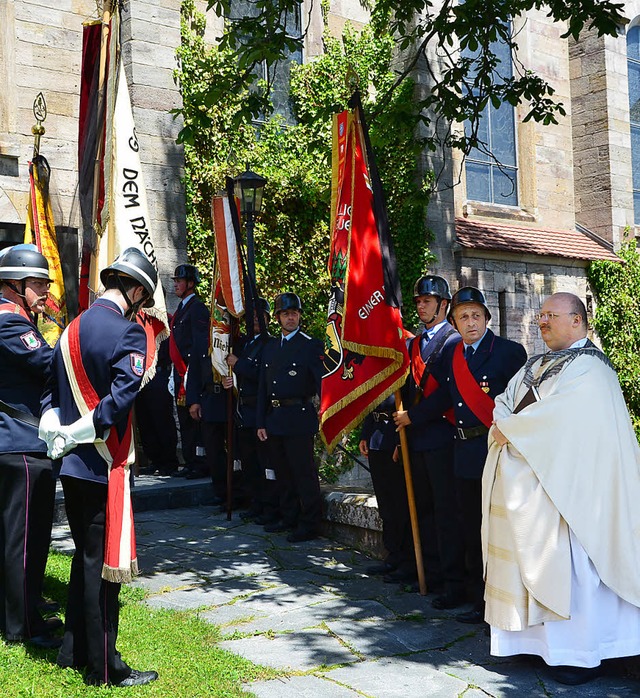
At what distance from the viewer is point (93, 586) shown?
13.2ft

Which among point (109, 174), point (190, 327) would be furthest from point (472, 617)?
point (190, 327)

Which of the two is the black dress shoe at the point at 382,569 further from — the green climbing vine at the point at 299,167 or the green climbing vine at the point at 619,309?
the green climbing vine at the point at 619,309

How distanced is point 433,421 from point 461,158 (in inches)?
410

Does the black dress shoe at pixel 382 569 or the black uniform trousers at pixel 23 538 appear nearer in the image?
the black uniform trousers at pixel 23 538

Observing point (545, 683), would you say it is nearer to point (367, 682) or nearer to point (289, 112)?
point (367, 682)

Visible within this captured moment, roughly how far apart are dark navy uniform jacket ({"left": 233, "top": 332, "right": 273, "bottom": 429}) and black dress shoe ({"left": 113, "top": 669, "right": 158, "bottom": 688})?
4.06 m

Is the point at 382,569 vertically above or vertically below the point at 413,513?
below

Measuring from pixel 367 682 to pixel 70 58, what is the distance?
9298mm

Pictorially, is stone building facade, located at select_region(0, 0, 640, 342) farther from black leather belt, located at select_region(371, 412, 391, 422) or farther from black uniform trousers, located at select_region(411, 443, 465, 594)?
black uniform trousers, located at select_region(411, 443, 465, 594)

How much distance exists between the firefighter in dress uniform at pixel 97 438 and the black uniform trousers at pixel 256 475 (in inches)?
146

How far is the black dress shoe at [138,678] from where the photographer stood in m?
4.05

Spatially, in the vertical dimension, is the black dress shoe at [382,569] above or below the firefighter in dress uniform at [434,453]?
below

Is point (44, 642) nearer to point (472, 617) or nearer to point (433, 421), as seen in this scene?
point (472, 617)

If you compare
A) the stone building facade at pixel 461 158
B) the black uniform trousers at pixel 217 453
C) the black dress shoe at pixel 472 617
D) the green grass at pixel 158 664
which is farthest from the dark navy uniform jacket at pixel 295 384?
the stone building facade at pixel 461 158
